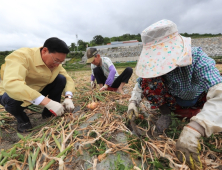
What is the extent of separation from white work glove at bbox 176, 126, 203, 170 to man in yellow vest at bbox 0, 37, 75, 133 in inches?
54.4

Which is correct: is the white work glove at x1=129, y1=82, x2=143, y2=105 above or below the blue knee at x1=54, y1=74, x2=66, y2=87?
below

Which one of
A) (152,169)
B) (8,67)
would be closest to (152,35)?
(152,169)

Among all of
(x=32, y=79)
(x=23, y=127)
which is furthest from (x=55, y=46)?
(x=23, y=127)

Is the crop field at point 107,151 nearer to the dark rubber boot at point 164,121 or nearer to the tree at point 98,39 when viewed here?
A: the dark rubber boot at point 164,121

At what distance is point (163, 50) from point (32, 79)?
5.53 ft

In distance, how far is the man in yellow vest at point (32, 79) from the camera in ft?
4.91

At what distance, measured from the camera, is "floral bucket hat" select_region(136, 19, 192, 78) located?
3.49 feet

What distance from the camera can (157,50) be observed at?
1146mm

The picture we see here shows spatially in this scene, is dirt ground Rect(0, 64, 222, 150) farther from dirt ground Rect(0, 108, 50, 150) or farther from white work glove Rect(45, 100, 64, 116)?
white work glove Rect(45, 100, 64, 116)

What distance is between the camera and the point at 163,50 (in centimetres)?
112

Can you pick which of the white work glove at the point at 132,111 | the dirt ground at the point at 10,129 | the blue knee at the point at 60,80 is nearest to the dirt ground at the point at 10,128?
the dirt ground at the point at 10,129

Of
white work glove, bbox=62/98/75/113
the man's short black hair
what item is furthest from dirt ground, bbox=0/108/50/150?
the man's short black hair

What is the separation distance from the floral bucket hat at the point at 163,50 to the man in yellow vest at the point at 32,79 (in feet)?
3.67

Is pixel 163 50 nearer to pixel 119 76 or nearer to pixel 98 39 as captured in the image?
pixel 119 76
